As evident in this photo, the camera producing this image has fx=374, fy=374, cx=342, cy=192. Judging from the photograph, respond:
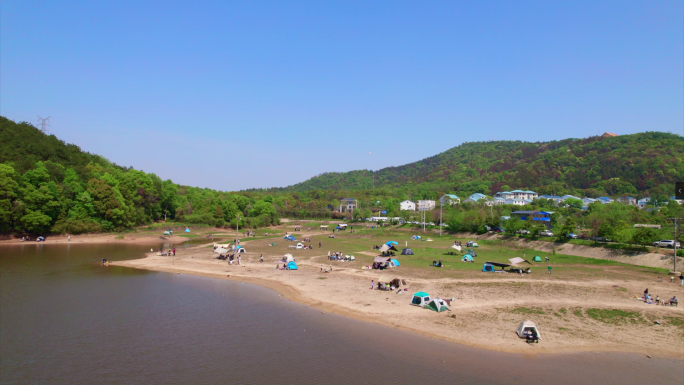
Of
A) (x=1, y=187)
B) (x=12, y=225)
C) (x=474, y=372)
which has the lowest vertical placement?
(x=474, y=372)

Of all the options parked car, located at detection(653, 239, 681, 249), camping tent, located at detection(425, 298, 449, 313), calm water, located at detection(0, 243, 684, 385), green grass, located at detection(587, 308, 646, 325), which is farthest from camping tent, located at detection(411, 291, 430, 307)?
parked car, located at detection(653, 239, 681, 249)

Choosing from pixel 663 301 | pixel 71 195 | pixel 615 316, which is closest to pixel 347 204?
pixel 71 195

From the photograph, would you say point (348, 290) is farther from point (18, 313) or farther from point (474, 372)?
point (18, 313)

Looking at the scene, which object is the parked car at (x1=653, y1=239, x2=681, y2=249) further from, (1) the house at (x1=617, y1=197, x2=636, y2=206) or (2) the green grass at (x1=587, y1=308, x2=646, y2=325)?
(1) the house at (x1=617, y1=197, x2=636, y2=206)

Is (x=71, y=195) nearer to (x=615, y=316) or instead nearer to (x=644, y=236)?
(x=615, y=316)

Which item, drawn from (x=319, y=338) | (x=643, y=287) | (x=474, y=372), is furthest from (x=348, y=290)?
(x=643, y=287)

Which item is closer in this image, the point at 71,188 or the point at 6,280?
the point at 6,280

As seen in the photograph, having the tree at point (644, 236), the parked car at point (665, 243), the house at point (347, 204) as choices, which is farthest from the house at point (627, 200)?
the house at point (347, 204)
